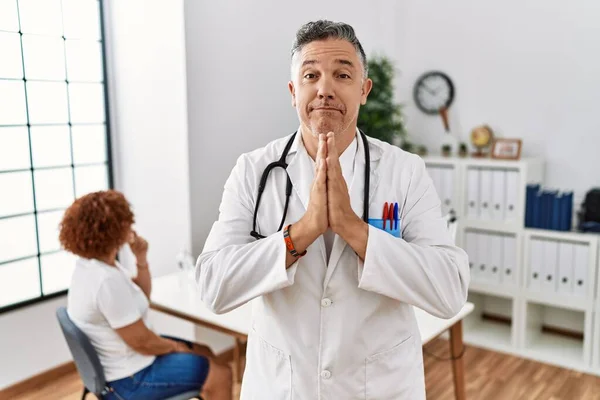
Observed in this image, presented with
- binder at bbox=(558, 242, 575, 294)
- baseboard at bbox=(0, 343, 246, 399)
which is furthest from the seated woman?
binder at bbox=(558, 242, 575, 294)

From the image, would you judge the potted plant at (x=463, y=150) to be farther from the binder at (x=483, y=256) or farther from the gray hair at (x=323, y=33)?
the gray hair at (x=323, y=33)

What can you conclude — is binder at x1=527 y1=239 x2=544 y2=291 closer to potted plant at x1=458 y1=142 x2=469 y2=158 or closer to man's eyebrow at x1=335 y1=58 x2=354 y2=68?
potted plant at x1=458 y1=142 x2=469 y2=158

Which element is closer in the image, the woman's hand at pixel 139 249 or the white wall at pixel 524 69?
the woman's hand at pixel 139 249

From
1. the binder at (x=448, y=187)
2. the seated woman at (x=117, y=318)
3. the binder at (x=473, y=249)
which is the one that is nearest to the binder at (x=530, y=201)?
the binder at (x=473, y=249)

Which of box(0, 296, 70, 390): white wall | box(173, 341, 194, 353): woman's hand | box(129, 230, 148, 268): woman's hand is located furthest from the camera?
box(0, 296, 70, 390): white wall

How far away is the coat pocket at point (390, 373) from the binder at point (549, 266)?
2775mm

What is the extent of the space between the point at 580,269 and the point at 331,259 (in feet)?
9.73

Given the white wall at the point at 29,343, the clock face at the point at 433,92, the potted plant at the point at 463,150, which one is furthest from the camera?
the clock face at the point at 433,92

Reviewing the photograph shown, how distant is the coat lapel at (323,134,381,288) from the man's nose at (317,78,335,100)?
213 mm

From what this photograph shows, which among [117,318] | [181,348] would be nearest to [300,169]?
[117,318]

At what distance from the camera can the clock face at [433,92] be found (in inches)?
180

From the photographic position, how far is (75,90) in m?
3.62

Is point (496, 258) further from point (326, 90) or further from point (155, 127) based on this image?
point (326, 90)

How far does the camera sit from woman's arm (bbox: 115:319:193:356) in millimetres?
2207
